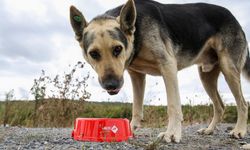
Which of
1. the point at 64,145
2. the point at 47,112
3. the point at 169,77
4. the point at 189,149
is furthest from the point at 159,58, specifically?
the point at 47,112

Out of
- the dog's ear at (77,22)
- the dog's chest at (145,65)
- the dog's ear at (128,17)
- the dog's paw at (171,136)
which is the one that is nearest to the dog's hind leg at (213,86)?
the dog's chest at (145,65)

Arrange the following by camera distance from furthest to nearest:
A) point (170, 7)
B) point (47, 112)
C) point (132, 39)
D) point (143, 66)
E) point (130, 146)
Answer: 1. point (47, 112)
2. point (170, 7)
3. point (143, 66)
4. point (132, 39)
5. point (130, 146)

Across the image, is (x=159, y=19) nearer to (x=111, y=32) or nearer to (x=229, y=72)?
(x=111, y=32)

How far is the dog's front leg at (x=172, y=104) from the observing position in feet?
23.8

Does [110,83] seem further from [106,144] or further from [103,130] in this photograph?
[103,130]

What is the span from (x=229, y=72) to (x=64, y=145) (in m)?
3.69

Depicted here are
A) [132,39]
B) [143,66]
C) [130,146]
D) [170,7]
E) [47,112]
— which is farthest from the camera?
[47,112]

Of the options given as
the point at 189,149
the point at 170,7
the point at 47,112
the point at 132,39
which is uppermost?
the point at 170,7

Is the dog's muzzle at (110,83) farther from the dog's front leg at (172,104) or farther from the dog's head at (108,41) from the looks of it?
the dog's front leg at (172,104)

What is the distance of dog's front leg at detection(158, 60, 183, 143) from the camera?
7.25 meters

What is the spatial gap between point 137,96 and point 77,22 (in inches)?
74.4

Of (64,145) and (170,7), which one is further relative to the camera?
(170,7)

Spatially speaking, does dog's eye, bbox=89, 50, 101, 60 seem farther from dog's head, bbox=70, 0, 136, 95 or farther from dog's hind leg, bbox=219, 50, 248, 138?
dog's hind leg, bbox=219, 50, 248, 138

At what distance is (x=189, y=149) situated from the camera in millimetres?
6914
